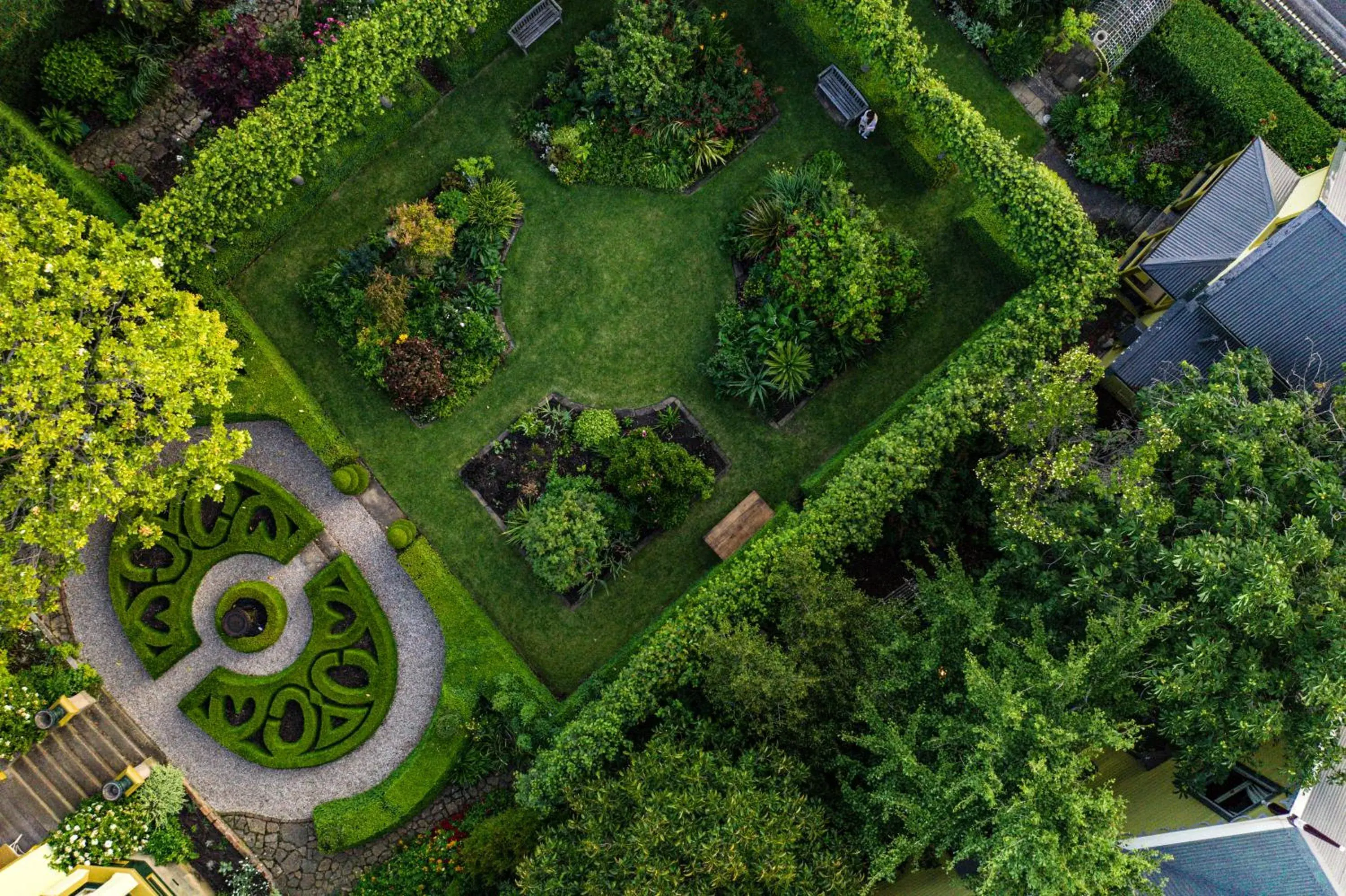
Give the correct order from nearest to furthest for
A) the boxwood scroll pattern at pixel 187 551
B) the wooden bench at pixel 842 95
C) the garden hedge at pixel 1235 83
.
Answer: the boxwood scroll pattern at pixel 187 551
the garden hedge at pixel 1235 83
the wooden bench at pixel 842 95

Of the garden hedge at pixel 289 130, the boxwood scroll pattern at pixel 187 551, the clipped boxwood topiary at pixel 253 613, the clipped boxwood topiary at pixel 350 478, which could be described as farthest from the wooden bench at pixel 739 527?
the garden hedge at pixel 289 130

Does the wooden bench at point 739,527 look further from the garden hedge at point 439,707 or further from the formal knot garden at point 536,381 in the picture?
the garden hedge at point 439,707

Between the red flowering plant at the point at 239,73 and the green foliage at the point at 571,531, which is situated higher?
the red flowering plant at the point at 239,73

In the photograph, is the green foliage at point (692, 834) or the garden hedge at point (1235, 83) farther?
the garden hedge at point (1235, 83)

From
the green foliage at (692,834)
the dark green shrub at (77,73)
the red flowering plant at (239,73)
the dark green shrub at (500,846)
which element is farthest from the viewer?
the dark green shrub at (77,73)

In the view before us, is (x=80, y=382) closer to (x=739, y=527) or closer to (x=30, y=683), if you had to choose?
(x=30, y=683)

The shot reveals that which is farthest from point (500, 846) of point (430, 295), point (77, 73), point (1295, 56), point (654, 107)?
point (1295, 56)

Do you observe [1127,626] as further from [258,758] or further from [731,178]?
[258,758]
